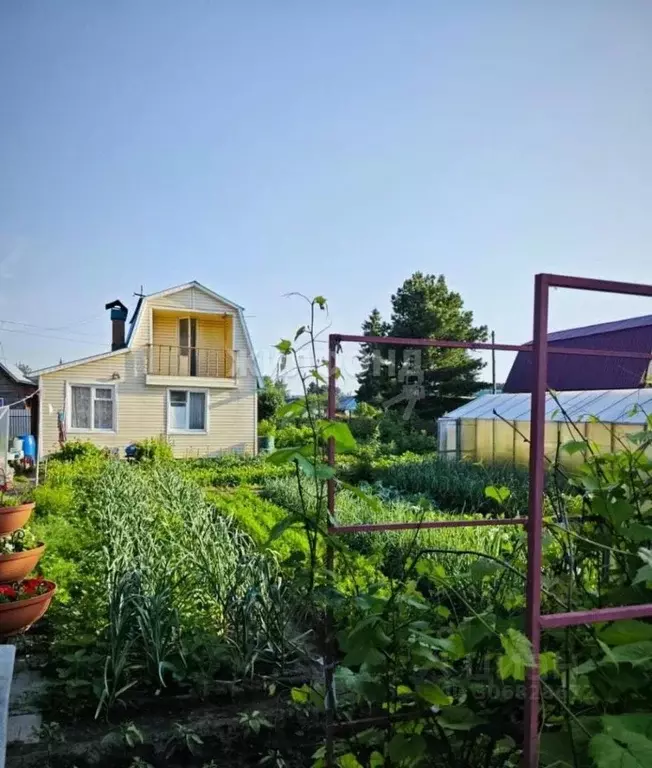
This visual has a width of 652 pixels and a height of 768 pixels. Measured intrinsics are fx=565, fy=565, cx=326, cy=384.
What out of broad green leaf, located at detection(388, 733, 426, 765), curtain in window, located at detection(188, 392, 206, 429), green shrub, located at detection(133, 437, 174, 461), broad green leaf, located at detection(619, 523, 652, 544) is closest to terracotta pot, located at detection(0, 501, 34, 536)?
broad green leaf, located at detection(388, 733, 426, 765)

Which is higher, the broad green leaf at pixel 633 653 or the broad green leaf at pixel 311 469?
the broad green leaf at pixel 311 469

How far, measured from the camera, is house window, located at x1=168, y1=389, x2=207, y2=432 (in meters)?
17.2

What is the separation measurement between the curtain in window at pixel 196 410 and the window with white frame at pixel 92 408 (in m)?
2.27

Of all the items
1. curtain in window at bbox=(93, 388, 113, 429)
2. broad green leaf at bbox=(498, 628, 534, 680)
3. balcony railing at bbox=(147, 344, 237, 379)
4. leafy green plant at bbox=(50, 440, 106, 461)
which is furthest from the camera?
balcony railing at bbox=(147, 344, 237, 379)

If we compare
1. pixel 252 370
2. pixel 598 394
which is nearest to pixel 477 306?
pixel 252 370

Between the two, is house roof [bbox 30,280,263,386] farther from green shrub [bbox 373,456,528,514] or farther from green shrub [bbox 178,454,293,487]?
green shrub [bbox 373,456,528,514]

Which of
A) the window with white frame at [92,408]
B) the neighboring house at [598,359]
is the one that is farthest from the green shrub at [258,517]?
the window with white frame at [92,408]

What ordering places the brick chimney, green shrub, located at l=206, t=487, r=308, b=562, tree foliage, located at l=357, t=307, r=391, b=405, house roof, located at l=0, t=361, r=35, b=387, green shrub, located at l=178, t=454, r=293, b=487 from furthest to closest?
tree foliage, located at l=357, t=307, r=391, b=405 → house roof, located at l=0, t=361, r=35, b=387 → the brick chimney → green shrub, located at l=178, t=454, r=293, b=487 → green shrub, located at l=206, t=487, r=308, b=562

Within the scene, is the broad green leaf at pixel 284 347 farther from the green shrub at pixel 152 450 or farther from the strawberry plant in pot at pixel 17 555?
the green shrub at pixel 152 450

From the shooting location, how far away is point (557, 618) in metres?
1.13

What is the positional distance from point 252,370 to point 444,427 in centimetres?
693

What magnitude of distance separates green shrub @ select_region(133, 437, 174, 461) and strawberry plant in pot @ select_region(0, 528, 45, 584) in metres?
9.92

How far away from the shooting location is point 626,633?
3.89ft

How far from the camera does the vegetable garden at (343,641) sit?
1292mm
